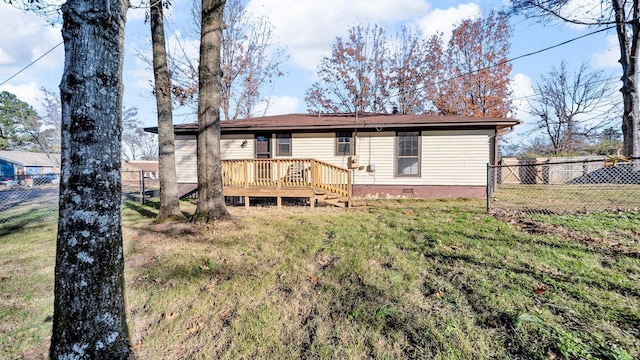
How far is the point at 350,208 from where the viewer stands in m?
8.89

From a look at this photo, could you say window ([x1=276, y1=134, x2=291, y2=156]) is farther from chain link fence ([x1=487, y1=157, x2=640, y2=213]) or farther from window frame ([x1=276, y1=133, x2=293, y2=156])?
chain link fence ([x1=487, y1=157, x2=640, y2=213])

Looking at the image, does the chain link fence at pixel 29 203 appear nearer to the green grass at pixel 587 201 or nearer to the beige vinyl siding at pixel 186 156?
the beige vinyl siding at pixel 186 156

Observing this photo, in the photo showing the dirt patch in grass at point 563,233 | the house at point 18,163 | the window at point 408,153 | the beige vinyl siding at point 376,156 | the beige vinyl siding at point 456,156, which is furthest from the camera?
the house at point 18,163

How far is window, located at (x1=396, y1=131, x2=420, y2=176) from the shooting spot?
10781 millimetres

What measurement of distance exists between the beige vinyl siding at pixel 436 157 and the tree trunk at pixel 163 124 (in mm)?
6432

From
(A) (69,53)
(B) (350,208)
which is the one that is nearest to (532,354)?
(A) (69,53)

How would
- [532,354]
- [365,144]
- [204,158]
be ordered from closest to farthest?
[532,354] < [204,158] < [365,144]

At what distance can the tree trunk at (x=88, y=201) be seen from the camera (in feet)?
5.80

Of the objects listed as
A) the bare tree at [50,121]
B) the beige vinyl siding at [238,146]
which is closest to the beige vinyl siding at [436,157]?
the beige vinyl siding at [238,146]

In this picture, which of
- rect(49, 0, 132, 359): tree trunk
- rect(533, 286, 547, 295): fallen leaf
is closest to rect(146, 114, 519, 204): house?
rect(533, 286, 547, 295): fallen leaf

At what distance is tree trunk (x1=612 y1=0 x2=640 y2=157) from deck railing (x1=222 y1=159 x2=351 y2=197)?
1147cm

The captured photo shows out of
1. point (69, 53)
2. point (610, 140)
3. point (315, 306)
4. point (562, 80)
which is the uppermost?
point (562, 80)

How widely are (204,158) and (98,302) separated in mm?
4587

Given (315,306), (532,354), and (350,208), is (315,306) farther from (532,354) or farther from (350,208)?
(350,208)
